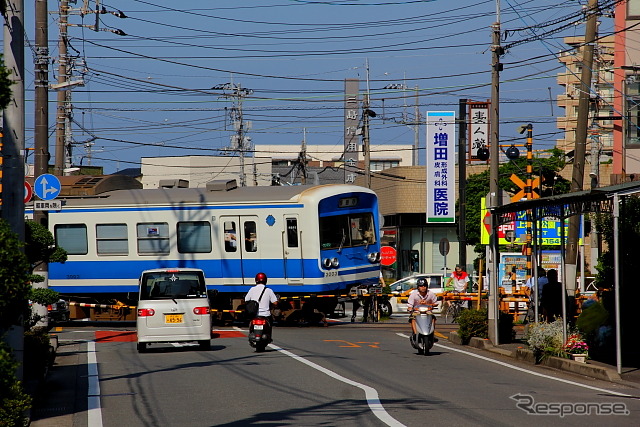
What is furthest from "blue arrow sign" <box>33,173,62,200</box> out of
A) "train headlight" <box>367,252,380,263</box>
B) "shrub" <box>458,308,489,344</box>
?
"train headlight" <box>367,252,380,263</box>

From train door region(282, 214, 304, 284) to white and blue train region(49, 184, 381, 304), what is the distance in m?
0.03

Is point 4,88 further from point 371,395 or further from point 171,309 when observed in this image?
point 171,309

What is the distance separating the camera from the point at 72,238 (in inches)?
1146

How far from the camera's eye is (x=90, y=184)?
1172 inches

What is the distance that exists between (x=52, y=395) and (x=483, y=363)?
839cm

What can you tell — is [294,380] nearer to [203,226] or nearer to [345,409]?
[345,409]

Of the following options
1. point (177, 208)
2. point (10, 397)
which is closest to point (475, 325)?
point (177, 208)

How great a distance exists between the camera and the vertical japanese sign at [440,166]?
39.2 m

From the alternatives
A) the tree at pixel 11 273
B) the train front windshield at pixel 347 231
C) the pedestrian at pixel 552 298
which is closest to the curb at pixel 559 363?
the pedestrian at pixel 552 298

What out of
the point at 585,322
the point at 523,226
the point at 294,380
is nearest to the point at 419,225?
the point at 523,226

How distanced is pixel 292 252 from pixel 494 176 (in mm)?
6318

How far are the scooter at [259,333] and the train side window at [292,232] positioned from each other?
310 inches

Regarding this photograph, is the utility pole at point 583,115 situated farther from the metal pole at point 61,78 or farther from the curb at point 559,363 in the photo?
the metal pole at point 61,78

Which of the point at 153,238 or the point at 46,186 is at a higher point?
the point at 46,186
